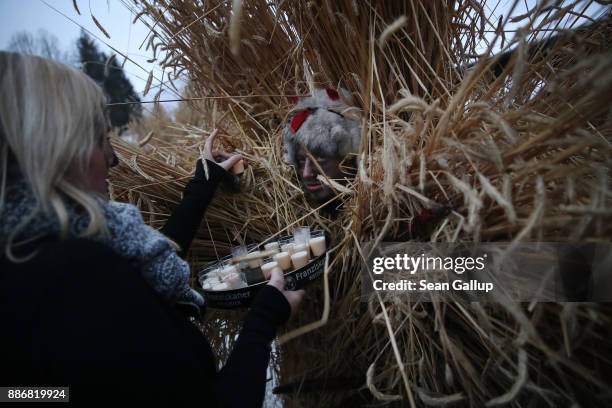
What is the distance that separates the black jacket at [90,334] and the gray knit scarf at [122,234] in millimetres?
33

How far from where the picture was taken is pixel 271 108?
1228 millimetres

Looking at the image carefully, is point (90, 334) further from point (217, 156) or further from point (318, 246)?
point (217, 156)

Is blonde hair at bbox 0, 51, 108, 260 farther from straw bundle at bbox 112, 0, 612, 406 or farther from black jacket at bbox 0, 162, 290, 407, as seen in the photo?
straw bundle at bbox 112, 0, 612, 406

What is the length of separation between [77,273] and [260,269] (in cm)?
42

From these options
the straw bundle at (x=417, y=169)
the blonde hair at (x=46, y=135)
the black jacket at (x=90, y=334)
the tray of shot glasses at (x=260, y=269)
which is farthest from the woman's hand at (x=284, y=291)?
the blonde hair at (x=46, y=135)

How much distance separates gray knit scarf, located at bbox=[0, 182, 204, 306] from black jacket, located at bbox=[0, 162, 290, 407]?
3 centimetres

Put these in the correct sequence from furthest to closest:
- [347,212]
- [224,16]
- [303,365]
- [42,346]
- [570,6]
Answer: [224,16]
[303,365]
[347,212]
[570,6]
[42,346]

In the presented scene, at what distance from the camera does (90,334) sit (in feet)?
1.44

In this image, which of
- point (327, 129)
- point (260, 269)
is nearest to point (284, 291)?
point (260, 269)

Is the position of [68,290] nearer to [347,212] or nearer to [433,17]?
[347,212]

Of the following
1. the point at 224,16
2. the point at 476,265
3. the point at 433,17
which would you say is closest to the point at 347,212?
the point at 476,265

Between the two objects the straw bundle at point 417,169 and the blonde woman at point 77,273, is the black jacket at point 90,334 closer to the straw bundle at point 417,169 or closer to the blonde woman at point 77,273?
the blonde woman at point 77,273

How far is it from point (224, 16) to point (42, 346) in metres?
1.03

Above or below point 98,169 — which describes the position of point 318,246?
below
